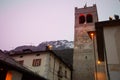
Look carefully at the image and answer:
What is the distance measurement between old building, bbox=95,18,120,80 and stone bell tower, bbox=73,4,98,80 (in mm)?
23957

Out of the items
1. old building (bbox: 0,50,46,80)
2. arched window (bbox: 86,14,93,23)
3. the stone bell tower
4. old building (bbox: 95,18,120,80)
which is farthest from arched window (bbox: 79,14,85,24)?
old building (bbox: 95,18,120,80)

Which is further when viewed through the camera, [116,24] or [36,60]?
[36,60]

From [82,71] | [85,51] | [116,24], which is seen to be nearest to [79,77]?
[82,71]

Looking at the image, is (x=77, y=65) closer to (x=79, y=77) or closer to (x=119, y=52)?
(x=79, y=77)

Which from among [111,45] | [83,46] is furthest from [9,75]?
[83,46]

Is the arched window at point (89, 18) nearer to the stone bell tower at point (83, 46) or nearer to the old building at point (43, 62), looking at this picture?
the stone bell tower at point (83, 46)

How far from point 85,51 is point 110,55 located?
87.8 feet

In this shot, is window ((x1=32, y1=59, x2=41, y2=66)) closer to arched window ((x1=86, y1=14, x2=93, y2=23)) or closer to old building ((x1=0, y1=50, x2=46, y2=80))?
old building ((x1=0, y1=50, x2=46, y2=80))

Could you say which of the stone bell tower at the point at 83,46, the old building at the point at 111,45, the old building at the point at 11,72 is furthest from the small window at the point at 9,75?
the stone bell tower at the point at 83,46

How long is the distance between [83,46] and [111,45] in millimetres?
27159

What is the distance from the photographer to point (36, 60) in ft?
79.5

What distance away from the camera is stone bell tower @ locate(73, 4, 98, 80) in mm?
32553

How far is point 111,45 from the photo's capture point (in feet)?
28.5

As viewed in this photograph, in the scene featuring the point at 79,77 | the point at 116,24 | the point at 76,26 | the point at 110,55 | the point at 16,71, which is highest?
the point at 76,26
